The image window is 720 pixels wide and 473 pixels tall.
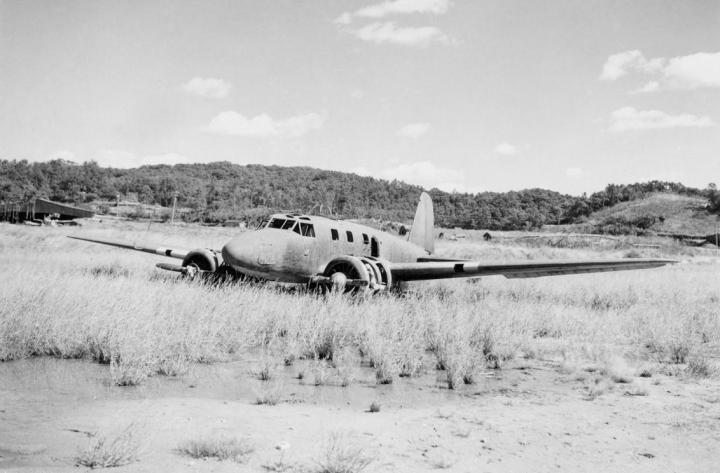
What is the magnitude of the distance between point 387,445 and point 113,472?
2.44 meters

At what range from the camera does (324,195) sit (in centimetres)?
16162

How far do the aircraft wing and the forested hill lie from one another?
265ft

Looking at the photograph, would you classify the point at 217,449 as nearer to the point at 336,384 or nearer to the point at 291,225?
the point at 336,384

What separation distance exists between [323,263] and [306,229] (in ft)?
3.72

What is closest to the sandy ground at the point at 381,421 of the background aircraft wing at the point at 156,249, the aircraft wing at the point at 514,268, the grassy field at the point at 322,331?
the grassy field at the point at 322,331

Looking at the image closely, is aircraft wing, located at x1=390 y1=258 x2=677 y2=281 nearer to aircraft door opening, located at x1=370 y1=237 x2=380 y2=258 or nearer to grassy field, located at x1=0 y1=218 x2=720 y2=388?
grassy field, located at x1=0 y1=218 x2=720 y2=388

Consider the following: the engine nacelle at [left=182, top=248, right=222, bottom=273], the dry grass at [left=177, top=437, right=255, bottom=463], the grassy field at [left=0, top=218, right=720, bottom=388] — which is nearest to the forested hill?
the engine nacelle at [left=182, top=248, right=222, bottom=273]

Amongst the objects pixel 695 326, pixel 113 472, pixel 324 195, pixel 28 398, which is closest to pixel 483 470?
pixel 113 472

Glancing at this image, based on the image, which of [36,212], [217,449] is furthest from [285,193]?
[217,449]

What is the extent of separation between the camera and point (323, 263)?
14.8 meters

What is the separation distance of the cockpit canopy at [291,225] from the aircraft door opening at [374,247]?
2918 mm

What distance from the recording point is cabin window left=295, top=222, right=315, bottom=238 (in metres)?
14.3

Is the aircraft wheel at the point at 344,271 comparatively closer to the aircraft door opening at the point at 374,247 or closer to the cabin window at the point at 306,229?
the cabin window at the point at 306,229

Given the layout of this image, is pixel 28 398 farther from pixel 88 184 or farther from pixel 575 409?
pixel 88 184
